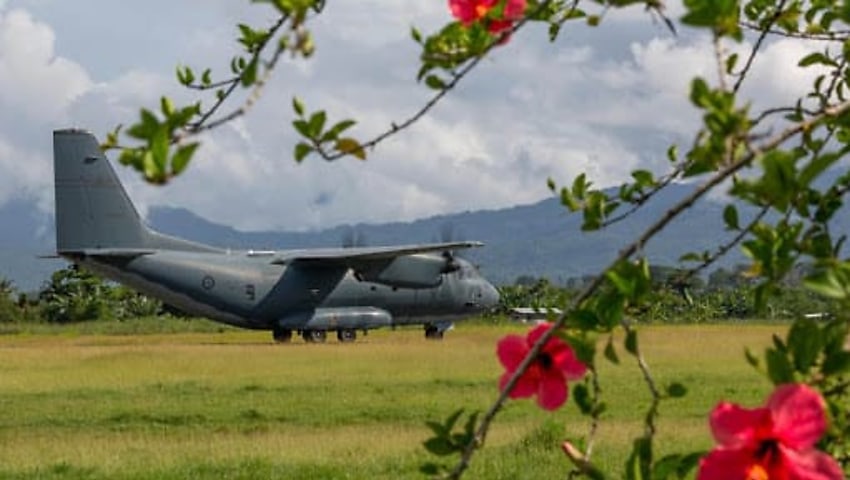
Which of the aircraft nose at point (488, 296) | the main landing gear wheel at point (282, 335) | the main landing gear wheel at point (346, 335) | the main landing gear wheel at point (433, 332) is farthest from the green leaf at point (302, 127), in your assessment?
the main landing gear wheel at point (433, 332)

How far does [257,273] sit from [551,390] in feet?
106

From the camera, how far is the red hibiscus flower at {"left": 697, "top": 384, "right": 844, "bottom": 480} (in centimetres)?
101

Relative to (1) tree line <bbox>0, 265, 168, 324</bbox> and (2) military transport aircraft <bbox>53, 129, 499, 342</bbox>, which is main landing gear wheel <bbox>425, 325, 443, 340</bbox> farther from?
(1) tree line <bbox>0, 265, 168, 324</bbox>

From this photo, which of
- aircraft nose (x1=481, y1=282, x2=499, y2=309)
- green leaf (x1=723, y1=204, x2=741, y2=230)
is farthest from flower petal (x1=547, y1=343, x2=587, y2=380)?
aircraft nose (x1=481, y1=282, x2=499, y2=309)

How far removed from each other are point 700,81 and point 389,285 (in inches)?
1311

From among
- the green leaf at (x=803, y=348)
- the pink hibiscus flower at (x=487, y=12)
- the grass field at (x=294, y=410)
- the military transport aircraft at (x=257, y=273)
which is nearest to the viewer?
the green leaf at (x=803, y=348)

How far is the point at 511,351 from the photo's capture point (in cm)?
135

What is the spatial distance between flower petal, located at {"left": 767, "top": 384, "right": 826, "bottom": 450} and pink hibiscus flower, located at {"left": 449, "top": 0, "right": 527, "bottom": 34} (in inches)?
20.9

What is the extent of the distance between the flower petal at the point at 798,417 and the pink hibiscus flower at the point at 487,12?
20.9 inches

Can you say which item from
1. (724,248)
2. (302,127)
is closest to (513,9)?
(302,127)

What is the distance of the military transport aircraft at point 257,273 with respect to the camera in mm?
31625

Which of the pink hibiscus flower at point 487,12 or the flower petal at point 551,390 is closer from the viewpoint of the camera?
the flower petal at point 551,390

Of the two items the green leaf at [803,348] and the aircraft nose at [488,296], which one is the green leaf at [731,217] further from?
the aircraft nose at [488,296]

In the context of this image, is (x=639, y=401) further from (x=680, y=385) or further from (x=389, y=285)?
(x=389, y=285)
